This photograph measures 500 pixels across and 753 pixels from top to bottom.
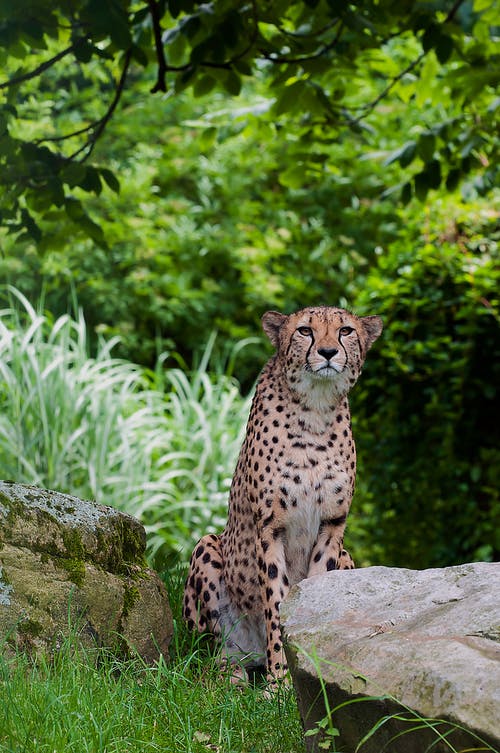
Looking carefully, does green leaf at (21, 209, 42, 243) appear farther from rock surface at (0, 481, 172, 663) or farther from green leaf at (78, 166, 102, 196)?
rock surface at (0, 481, 172, 663)

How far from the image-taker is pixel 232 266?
12859 mm

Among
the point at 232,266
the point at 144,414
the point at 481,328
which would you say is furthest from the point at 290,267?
the point at 481,328

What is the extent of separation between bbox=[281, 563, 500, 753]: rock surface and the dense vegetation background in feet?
8.91

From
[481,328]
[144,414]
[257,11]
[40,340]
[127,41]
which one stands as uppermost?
[257,11]

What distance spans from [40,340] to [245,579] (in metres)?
4.71

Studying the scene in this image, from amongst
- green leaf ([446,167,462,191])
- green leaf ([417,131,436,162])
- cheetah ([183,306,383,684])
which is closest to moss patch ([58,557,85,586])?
cheetah ([183,306,383,684])

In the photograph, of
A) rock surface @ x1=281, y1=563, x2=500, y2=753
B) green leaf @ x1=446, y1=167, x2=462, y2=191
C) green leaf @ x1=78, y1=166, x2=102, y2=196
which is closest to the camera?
rock surface @ x1=281, y1=563, x2=500, y2=753

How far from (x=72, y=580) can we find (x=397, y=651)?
1488mm

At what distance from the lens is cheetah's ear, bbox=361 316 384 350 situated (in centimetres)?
407

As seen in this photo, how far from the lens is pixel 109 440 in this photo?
27.0 feet

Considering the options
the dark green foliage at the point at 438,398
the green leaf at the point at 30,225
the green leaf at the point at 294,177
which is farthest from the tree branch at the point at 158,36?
the dark green foliage at the point at 438,398

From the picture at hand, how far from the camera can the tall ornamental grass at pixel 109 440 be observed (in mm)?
7723

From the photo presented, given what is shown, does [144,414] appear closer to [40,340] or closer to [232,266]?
[40,340]

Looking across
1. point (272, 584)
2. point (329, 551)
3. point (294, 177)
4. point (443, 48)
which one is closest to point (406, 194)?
point (294, 177)
